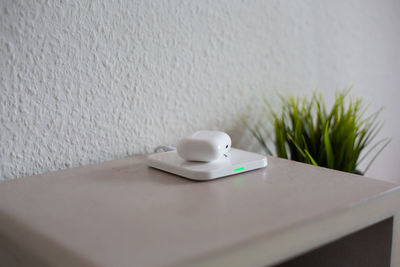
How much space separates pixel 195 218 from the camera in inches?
18.6

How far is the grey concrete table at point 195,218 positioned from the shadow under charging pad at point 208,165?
0.04ft

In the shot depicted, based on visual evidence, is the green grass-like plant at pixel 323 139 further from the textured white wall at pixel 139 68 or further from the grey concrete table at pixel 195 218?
the grey concrete table at pixel 195 218

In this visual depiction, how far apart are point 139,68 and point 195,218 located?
0.40 meters

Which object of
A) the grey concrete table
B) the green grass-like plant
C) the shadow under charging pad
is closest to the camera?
the grey concrete table

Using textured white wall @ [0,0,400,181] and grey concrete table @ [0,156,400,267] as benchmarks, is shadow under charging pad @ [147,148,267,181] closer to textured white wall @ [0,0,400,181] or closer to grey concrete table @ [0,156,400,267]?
grey concrete table @ [0,156,400,267]

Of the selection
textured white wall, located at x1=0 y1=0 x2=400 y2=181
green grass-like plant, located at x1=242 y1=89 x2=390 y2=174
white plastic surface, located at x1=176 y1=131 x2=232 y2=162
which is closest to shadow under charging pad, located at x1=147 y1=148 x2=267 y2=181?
white plastic surface, located at x1=176 y1=131 x2=232 y2=162

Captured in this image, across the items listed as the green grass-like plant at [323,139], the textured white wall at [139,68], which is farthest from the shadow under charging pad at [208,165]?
the green grass-like plant at [323,139]

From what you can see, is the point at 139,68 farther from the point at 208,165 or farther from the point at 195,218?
the point at 195,218

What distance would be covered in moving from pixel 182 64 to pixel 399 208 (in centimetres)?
48

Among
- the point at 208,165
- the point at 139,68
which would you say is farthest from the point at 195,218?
the point at 139,68

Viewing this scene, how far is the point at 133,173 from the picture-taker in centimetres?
67

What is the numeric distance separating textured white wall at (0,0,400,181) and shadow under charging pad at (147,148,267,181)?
0.42 ft

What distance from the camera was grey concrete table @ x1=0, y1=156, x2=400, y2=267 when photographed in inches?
15.9

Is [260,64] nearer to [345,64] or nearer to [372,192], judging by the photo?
[345,64]
